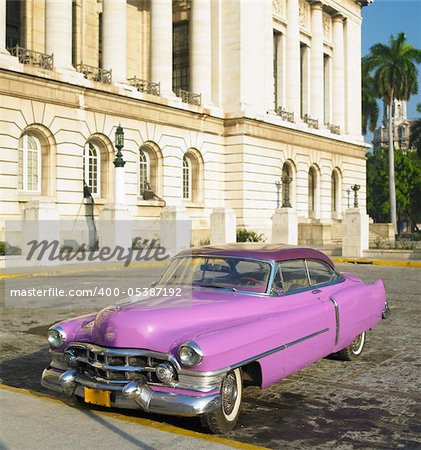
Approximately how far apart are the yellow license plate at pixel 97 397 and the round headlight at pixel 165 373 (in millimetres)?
480

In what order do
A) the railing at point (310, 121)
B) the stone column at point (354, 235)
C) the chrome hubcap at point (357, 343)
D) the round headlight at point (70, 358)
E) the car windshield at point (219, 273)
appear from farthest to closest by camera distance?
the railing at point (310, 121)
the stone column at point (354, 235)
the chrome hubcap at point (357, 343)
the car windshield at point (219, 273)
the round headlight at point (70, 358)

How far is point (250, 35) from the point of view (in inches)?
1559

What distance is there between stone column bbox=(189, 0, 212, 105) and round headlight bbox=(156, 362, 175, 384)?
1358 inches

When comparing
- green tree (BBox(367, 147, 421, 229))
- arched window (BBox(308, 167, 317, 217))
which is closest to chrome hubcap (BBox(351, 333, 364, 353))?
arched window (BBox(308, 167, 317, 217))

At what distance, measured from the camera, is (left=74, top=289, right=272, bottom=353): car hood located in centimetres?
537

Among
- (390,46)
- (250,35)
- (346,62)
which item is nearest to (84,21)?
(250,35)

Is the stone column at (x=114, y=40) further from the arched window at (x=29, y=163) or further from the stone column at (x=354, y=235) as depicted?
the stone column at (x=354, y=235)

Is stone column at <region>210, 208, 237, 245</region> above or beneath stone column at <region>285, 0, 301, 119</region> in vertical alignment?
beneath

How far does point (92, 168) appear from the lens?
3272 cm

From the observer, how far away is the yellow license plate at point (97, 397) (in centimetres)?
530

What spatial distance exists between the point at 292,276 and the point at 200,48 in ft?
111

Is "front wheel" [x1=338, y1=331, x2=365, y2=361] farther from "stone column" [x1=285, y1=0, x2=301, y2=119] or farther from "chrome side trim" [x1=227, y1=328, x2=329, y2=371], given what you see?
"stone column" [x1=285, y1=0, x2=301, y2=119]

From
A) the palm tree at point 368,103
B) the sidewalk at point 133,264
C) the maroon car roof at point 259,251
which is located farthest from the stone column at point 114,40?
the palm tree at point 368,103

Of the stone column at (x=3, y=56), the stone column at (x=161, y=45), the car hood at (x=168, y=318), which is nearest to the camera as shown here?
the car hood at (x=168, y=318)
